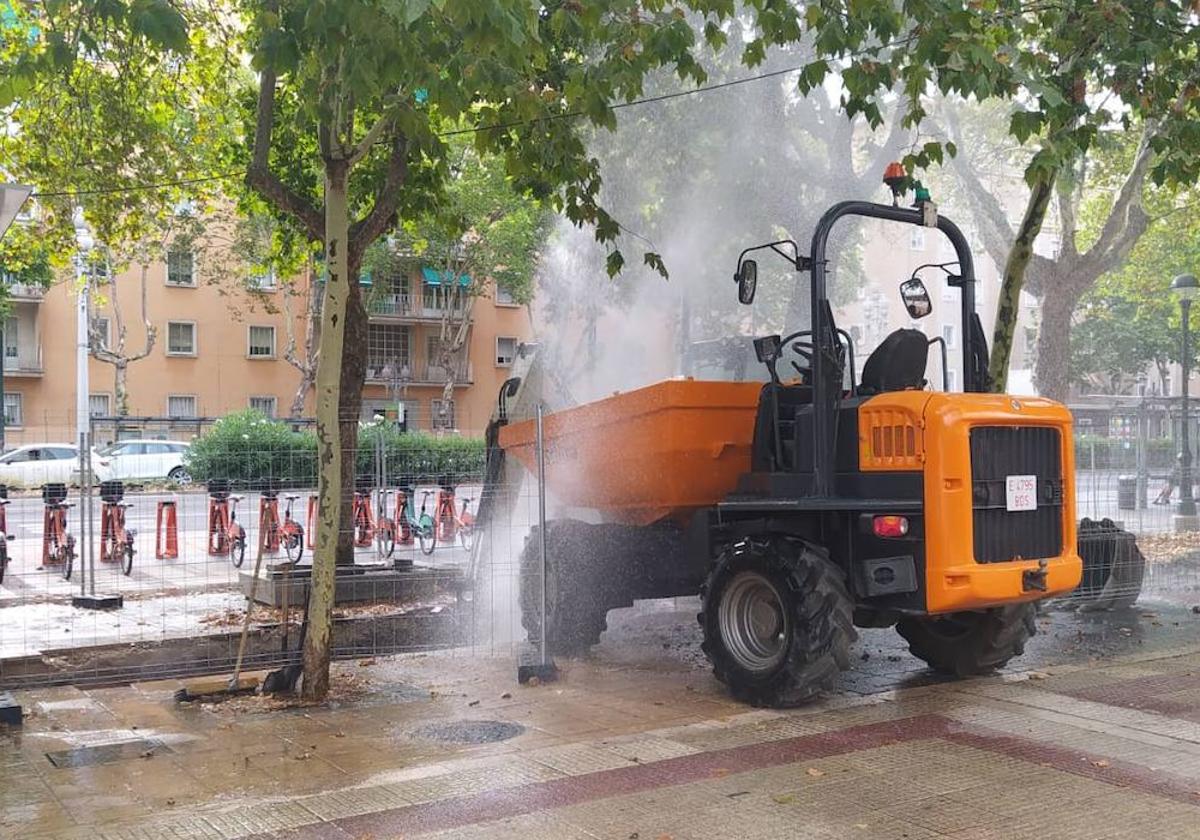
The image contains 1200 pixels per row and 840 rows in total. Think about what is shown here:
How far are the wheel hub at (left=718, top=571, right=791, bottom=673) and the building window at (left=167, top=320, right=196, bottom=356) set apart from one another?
41.8 m

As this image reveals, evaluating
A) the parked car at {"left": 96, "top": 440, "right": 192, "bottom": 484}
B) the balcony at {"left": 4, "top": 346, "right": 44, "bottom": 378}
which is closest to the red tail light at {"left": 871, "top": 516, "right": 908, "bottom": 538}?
the parked car at {"left": 96, "top": 440, "right": 192, "bottom": 484}

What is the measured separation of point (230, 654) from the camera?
9.39m

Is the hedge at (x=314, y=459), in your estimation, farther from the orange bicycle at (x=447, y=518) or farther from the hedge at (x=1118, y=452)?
the hedge at (x=1118, y=452)

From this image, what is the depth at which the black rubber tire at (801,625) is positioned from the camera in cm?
704

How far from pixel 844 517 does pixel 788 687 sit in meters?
1.13

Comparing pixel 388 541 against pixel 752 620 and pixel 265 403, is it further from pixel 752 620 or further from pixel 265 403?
pixel 265 403

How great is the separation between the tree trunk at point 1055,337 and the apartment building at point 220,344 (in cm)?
2478

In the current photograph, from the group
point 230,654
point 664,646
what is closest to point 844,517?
point 664,646

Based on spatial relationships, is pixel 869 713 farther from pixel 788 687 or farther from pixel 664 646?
pixel 664 646

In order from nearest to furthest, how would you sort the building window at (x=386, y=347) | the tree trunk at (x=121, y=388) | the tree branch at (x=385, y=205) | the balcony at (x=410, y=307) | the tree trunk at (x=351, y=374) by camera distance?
the tree branch at (x=385, y=205) < the tree trunk at (x=351, y=374) < the tree trunk at (x=121, y=388) < the balcony at (x=410, y=307) < the building window at (x=386, y=347)

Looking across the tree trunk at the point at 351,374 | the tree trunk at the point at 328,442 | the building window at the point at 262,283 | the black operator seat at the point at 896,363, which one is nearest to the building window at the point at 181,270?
the building window at the point at 262,283

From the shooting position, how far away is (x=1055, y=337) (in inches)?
682

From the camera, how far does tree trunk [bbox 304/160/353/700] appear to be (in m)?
7.70

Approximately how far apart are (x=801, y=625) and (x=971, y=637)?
1819 millimetres
